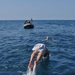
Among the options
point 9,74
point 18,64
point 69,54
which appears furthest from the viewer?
point 69,54

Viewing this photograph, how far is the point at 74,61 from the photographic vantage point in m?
18.5

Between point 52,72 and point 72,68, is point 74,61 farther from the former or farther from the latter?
point 52,72

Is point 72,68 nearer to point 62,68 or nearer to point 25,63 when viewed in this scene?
point 62,68

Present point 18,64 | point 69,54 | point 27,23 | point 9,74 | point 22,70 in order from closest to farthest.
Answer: point 9,74
point 22,70
point 18,64
point 69,54
point 27,23

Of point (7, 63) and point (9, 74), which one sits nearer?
point (9, 74)

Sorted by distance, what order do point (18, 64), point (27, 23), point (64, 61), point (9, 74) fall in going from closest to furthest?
point (9, 74) → point (18, 64) → point (64, 61) → point (27, 23)

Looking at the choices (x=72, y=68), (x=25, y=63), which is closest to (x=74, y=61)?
(x=72, y=68)

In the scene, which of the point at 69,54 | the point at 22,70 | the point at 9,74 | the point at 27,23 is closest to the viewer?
the point at 9,74

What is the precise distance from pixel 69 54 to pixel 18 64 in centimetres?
586

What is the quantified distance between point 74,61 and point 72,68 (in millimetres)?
2390

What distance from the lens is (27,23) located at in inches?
2189

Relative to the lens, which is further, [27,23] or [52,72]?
[27,23]

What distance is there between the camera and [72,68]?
16156 mm

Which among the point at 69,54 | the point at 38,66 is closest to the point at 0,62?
the point at 38,66
